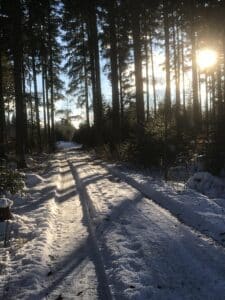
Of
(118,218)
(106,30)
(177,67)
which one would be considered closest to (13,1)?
(106,30)

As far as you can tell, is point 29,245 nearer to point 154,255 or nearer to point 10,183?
point 154,255

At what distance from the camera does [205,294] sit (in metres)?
4.59

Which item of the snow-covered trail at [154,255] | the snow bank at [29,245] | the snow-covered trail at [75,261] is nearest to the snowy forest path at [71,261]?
the snow-covered trail at [75,261]

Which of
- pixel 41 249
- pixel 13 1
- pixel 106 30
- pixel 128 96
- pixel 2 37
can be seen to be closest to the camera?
pixel 41 249

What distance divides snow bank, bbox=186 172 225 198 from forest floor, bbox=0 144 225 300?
3.65 ft

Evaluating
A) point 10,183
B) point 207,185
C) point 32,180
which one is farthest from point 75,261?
point 32,180

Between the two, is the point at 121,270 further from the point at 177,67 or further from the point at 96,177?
the point at 177,67

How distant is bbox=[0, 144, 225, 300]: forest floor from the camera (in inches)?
195

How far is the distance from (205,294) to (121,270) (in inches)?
48.7

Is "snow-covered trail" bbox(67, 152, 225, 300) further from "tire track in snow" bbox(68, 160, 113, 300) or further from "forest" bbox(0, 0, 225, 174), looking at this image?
"forest" bbox(0, 0, 225, 174)

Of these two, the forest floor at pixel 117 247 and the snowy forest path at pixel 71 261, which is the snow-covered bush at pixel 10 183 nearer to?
the forest floor at pixel 117 247

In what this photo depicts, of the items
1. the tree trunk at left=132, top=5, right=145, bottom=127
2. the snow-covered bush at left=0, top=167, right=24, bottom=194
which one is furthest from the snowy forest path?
the tree trunk at left=132, top=5, right=145, bottom=127

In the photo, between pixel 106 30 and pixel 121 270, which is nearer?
pixel 121 270

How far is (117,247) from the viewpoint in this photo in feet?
21.1
